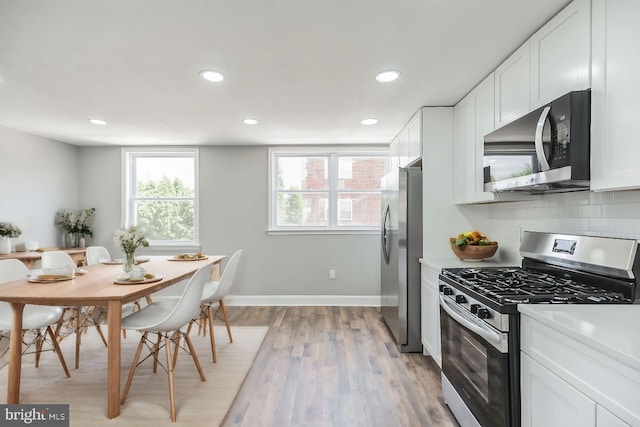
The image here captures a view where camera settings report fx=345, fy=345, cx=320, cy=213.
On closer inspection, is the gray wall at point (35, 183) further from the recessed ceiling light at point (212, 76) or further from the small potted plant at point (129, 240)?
the recessed ceiling light at point (212, 76)

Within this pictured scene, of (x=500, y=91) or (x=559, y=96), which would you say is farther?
(x=500, y=91)

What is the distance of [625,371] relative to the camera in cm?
97

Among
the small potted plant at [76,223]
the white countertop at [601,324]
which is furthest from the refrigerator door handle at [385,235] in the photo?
the small potted plant at [76,223]

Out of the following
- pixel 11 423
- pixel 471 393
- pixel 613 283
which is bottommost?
pixel 11 423

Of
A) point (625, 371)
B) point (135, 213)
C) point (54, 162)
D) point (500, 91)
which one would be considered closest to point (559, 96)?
point (500, 91)

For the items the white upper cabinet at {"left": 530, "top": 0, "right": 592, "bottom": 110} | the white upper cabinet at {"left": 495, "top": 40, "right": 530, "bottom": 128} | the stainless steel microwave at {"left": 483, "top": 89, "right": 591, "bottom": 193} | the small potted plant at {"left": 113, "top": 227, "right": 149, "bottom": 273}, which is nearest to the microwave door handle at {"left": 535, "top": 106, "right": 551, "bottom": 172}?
the stainless steel microwave at {"left": 483, "top": 89, "right": 591, "bottom": 193}

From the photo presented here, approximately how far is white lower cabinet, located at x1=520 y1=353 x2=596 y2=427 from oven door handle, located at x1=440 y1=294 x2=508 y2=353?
0.09m

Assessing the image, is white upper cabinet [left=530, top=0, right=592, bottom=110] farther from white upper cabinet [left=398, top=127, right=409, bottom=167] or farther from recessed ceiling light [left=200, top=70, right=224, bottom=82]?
recessed ceiling light [left=200, top=70, right=224, bottom=82]

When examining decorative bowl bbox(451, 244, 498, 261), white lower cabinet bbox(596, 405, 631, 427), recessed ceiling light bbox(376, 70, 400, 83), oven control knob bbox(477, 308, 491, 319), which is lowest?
white lower cabinet bbox(596, 405, 631, 427)

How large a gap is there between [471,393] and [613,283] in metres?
0.86

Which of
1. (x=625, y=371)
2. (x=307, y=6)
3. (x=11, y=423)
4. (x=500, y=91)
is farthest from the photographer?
(x=500, y=91)

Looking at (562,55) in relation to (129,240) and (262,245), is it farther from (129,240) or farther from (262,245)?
(262,245)

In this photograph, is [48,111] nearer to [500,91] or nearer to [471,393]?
[500,91]

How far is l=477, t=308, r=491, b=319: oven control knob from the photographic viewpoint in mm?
1583
